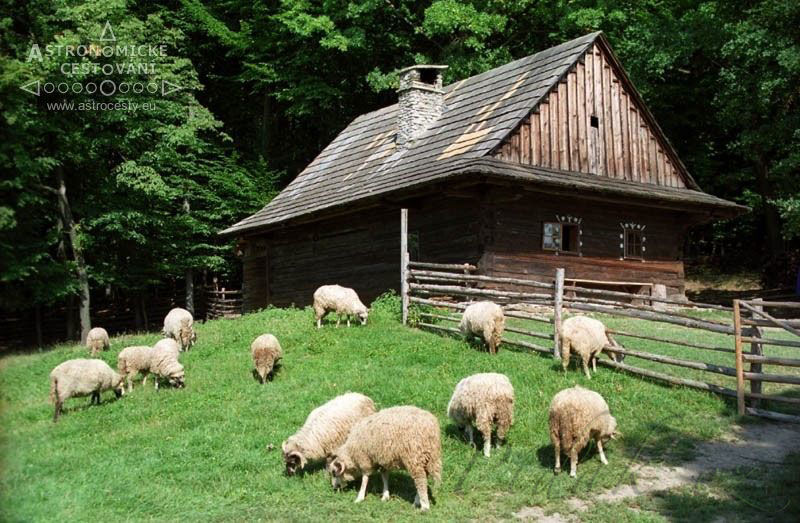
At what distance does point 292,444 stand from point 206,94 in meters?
32.5

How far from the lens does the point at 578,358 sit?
415 inches

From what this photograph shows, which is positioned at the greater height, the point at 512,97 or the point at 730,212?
the point at 512,97

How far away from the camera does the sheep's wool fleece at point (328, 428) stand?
7.21 m

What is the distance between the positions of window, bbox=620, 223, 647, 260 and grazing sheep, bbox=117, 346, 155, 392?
12.6m

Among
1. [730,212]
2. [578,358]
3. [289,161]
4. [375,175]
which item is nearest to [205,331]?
[375,175]

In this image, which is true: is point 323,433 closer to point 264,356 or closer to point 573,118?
point 264,356

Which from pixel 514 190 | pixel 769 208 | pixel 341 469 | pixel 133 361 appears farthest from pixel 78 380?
pixel 769 208

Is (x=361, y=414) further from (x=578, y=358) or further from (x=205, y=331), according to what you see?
(x=205, y=331)

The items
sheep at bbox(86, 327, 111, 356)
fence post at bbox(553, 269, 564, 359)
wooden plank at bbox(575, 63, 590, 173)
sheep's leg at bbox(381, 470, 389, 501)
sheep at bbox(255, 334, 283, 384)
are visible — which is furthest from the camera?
wooden plank at bbox(575, 63, 590, 173)

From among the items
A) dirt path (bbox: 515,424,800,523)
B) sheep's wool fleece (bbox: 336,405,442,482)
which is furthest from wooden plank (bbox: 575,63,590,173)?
sheep's wool fleece (bbox: 336,405,442,482)

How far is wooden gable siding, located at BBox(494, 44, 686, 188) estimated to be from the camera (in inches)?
677

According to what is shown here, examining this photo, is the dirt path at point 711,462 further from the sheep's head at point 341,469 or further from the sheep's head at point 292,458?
the sheep's head at point 292,458

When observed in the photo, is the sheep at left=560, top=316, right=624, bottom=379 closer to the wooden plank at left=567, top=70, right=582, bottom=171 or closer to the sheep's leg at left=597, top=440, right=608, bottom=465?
the sheep's leg at left=597, top=440, right=608, bottom=465

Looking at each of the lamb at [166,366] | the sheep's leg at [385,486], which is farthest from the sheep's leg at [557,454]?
the lamb at [166,366]
